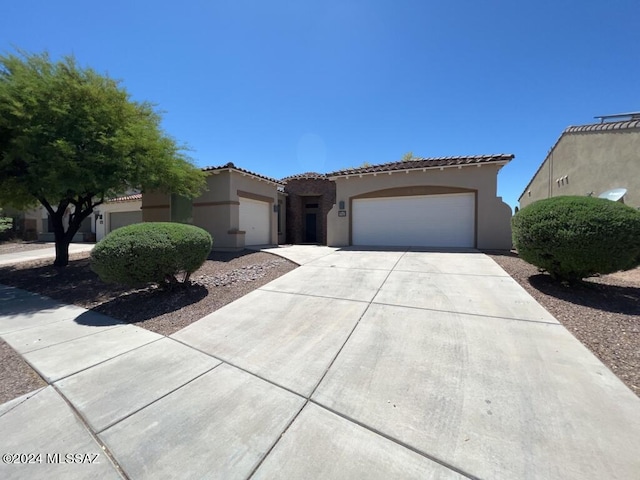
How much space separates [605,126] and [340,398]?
17.9 metres

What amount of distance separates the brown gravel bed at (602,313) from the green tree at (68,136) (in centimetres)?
1120

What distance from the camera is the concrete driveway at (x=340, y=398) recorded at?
6.62ft

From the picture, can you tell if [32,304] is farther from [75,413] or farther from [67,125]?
[75,413]

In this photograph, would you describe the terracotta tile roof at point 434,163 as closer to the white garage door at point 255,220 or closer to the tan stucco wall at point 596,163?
the white garage door at point 255,220

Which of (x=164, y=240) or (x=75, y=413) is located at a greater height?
(x=164, y=240)

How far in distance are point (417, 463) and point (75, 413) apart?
3.15 meters

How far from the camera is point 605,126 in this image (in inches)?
499

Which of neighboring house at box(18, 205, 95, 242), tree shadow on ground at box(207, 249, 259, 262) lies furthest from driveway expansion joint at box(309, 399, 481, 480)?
neighboring house at box(18, 205, 95, 242)

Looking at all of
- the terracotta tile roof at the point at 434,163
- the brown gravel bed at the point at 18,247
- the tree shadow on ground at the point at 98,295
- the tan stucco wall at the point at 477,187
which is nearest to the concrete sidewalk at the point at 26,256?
the brown gravel bed at the point at 18,247

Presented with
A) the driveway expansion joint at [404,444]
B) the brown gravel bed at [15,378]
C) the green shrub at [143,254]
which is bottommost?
the brown gravel bed at [15,378]

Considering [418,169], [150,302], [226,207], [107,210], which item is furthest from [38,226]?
[418,169]

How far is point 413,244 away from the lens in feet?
40.2

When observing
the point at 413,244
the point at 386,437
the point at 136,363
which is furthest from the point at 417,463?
the point at 413,244

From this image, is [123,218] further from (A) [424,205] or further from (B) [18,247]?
(A) [424,205]
